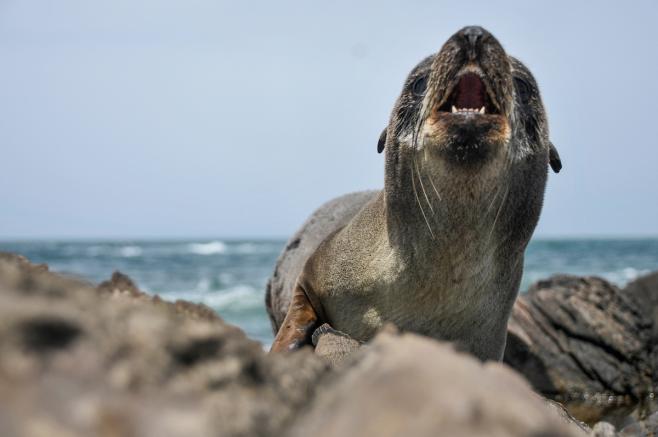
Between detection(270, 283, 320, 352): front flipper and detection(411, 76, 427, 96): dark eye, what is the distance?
1.79 m

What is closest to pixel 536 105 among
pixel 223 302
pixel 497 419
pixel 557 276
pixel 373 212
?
pixel 373 212

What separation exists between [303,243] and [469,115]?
372cm

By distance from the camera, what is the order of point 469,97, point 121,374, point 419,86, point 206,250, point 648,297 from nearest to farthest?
point 121,374 < point 469,97 < point 419,86 < point 648,297 < point 206,250

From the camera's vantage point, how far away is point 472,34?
4.43 metres

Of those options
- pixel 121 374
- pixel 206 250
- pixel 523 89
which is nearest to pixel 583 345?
pixel 523 89

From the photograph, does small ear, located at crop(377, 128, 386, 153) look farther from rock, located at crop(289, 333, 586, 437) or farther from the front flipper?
rock, located at crop(289, 333, 586, 437)

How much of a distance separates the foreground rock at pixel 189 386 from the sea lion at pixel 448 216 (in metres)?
2.96

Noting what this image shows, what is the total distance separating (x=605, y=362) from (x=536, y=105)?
443 cm

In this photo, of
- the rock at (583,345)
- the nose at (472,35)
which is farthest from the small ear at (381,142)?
the rock at (583,345)

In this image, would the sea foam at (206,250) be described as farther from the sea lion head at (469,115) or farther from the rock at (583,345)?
the sea lion head at (469,115)

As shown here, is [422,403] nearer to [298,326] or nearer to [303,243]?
[298,326]

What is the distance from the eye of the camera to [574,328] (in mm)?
8672

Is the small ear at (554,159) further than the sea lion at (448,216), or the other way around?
the small ear at (554,159)

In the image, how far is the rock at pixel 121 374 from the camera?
124 centimetres
